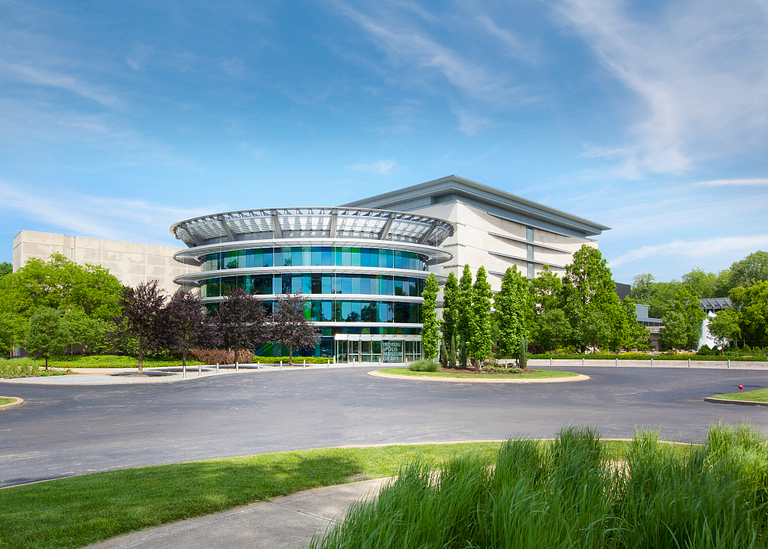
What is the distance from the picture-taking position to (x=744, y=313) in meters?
57.0

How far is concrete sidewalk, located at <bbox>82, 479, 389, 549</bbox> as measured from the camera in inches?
189

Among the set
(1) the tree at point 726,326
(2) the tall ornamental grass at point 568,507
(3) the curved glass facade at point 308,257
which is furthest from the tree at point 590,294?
(2) the tall ornamental grass at point 568,507

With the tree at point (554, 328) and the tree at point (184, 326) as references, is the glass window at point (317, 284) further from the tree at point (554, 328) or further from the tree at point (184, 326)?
the tree at point (554, 328)

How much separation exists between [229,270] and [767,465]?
185ft

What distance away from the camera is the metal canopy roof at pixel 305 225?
56.6m

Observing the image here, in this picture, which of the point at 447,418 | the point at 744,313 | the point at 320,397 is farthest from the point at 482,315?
the point at 744,313

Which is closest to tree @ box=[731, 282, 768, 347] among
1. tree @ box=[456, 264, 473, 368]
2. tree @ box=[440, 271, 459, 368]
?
tree @ box=[456, 264, 473, 368]

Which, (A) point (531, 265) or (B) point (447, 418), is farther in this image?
(A) point (531, 265)

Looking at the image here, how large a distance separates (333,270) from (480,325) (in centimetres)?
2269

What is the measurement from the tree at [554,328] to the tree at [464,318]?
23182 millimetres

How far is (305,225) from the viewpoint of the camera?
5828cm

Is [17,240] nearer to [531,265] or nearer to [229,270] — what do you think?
[229,270]

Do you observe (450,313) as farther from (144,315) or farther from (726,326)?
(726,326)

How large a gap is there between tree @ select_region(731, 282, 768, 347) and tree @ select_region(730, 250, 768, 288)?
56.1 meters
